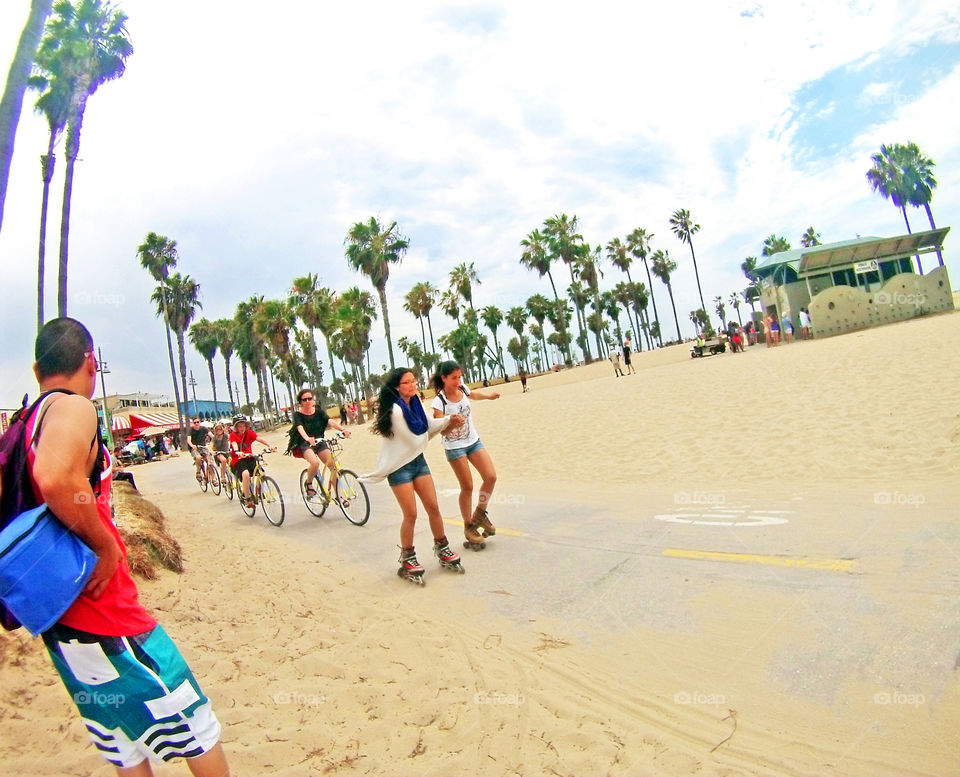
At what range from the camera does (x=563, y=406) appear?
74.3 ft

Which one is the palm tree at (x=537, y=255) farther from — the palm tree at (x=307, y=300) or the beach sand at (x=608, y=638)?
the beach sand at (x=608, y=638)

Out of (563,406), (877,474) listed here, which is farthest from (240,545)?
(563,406)

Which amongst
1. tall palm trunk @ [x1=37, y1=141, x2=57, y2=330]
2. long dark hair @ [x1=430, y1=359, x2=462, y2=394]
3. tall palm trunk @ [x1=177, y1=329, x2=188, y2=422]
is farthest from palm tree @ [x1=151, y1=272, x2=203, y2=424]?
long dark hair @ [x1=430, y1=359, x2=462, y2=394]

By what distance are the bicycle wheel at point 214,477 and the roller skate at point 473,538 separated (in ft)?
38.5

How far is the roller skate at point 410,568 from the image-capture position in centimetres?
575

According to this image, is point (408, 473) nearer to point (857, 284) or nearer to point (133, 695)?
point (133, 695)

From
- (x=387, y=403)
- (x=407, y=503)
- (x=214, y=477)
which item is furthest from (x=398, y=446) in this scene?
(x=214, y=477)

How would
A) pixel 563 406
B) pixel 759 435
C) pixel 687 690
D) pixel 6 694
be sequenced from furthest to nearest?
pixel 563 406, pixel 759 435, pixel 6 694, pixel 687 690

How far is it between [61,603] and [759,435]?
11.1 metres

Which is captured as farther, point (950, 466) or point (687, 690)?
point (950, 466)

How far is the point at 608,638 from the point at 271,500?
25.2 feet

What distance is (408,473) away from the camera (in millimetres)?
5793

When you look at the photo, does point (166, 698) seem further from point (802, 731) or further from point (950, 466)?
point (950, 466)

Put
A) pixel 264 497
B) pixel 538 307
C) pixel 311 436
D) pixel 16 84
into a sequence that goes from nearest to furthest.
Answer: pixel 16 84 → pixel 311 436 → pixel 264 497 → pixel 538 307
